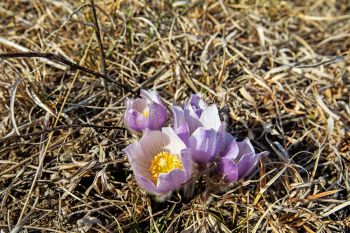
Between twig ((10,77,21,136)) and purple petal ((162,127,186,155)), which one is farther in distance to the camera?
twig ((10,77,21,136))

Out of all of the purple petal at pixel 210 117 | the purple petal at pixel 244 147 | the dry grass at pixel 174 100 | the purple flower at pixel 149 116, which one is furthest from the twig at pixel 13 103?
the purple petal at pixel 244 147

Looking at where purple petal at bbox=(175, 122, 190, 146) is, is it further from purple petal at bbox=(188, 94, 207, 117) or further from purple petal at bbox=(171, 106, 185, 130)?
purple petal at bbox=(188, 94, 207, 117)

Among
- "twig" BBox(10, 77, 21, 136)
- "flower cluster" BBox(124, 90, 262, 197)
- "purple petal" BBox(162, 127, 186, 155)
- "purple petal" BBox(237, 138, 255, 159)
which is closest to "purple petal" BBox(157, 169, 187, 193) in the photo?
"flower cluster" BBox(124, 90, 262, 197)

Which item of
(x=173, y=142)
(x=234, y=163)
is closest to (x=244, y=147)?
(x=234, y=163)

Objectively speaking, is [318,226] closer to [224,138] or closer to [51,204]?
[224,138]

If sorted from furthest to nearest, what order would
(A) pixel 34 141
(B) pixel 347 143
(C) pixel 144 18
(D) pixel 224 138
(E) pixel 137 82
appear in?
(C) pixel 144 18
(E) pixel 137 82
(B) pixel 347 143
(A) pixel 34 141
(D) pixel 224 138

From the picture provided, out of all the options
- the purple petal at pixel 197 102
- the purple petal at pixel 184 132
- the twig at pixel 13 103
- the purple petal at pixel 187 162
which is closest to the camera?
the purple petal at pixel 187 162

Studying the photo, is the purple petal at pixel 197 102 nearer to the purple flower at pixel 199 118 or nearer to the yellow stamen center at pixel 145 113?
the purple flower at pixel 199 118

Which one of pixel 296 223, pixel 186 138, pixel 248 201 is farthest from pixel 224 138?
pixel 296 223
